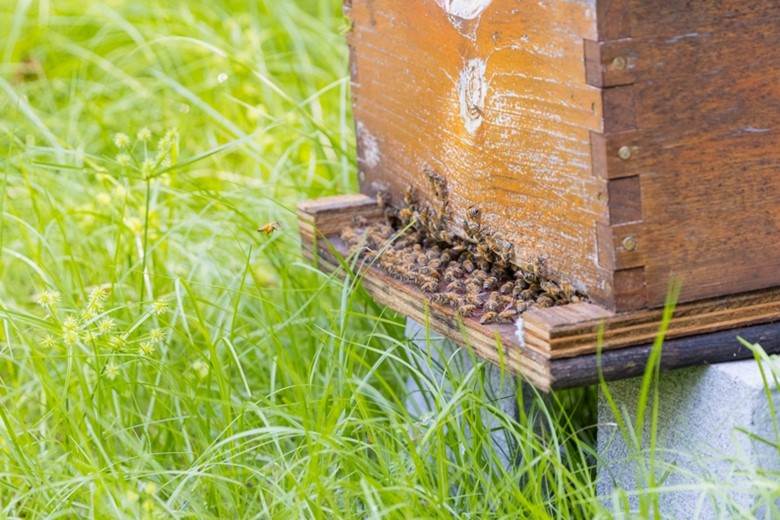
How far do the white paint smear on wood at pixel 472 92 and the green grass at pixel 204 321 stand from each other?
429 millimetres

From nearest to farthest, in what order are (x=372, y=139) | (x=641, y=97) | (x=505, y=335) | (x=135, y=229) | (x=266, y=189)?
1. (x=641, y=97)
2. (x=505, y=335)
3. (x=372, y=139)
4. (x=135, y=229)
5. (x=266, y=189)

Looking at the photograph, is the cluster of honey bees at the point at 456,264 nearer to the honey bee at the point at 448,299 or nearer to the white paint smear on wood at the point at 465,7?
the honey bee at the point at 448,299

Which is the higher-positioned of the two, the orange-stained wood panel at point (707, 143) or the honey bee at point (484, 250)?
the orange-stained wood panel at point (707, 143)

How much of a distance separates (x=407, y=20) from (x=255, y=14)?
81.6 inches

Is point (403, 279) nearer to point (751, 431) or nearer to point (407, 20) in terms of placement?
point (407, 20)

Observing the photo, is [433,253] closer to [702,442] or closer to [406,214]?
[406,214]

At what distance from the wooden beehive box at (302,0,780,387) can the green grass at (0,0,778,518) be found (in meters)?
0.27

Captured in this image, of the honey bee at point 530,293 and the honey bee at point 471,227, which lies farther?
the honey bee at point 471,227

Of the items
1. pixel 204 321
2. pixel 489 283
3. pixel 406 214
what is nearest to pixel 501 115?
pixel 489 283

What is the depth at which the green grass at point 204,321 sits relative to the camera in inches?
69.7

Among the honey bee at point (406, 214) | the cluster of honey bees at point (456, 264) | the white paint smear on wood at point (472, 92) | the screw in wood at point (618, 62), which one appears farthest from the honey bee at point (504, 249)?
the screw in wood at point (618, 62)

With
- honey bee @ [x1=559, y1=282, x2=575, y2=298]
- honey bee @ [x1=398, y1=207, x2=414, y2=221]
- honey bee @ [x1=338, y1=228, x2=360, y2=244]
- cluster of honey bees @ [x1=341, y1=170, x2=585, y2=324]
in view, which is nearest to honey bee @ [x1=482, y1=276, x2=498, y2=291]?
cluster of honey bees @ [x1=341, y1=170, x2=585, y2=324]

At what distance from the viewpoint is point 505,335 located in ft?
5.62

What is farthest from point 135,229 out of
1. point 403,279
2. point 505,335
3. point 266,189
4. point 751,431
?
point 751,431
